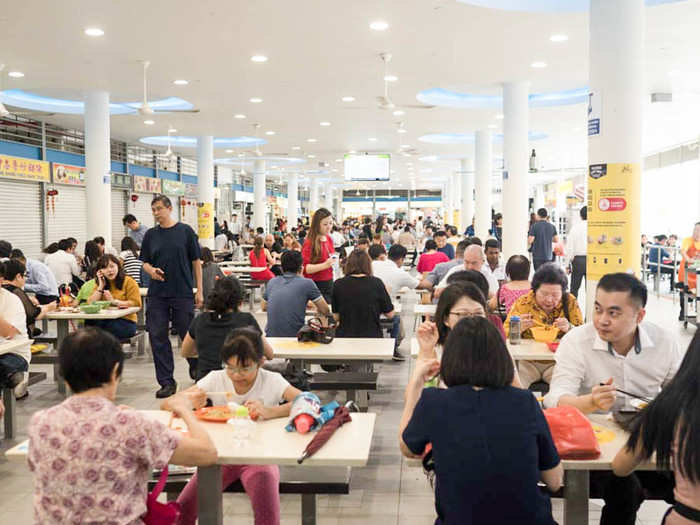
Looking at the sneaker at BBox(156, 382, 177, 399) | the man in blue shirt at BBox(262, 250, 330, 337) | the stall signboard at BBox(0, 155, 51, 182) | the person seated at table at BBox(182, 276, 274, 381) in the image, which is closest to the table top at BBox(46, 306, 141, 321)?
the sneaker at BBox(156, 382, 177, 399)

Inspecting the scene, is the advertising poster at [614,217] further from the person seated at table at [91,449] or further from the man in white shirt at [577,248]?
the person seated at table at [91,449]

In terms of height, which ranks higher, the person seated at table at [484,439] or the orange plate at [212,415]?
the person seated at table at [484,439]

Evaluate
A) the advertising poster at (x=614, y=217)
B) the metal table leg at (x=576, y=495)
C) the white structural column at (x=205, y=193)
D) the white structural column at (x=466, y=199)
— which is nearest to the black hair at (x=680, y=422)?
the metal table leg at (x=576, y=495)

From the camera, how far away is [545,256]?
499 inches

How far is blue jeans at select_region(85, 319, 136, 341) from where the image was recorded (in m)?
7.15

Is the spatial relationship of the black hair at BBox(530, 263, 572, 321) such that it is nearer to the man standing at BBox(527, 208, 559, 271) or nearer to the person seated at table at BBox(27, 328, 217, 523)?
the person seated at table at BBox(27, 328, 217, 523)

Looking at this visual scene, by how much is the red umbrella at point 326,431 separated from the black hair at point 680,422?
1.23 m

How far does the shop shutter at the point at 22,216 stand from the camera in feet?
47.9

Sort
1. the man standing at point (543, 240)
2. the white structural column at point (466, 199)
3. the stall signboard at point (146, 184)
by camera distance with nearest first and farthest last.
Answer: the man standing at point (543, 240) < the stall signboard at point (146, 184) < the white structural column at point (466, 199)

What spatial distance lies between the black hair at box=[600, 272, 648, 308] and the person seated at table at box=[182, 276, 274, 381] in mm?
2147

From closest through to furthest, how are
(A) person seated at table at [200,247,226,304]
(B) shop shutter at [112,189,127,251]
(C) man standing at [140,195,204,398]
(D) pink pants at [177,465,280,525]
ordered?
(D) pink pants at [177,465,280,525] → (C) man standing at [140,195,204,398] → (A) person seated at table at [200,247,226,304] → (B) shop shutter at [112,189,127,251]

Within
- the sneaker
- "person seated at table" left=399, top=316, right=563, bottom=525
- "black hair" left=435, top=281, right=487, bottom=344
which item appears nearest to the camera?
"person seated at table" left=399, top=316, right=563, bottom=525

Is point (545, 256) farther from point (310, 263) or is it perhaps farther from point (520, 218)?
point (310, 263)

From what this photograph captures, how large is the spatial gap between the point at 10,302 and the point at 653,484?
445 cm
